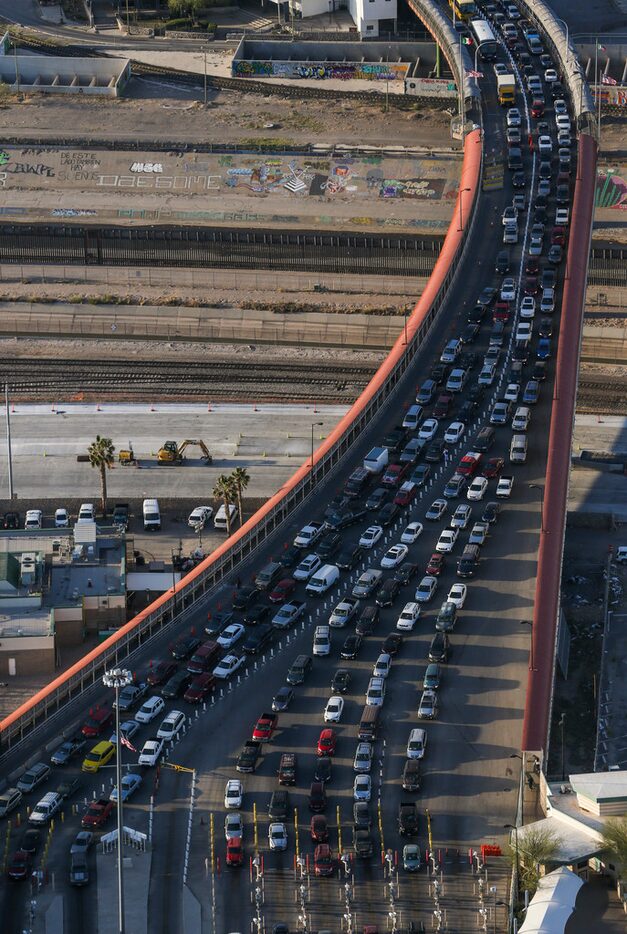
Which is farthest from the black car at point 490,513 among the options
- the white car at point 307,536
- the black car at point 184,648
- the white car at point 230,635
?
the black car at point 184,648

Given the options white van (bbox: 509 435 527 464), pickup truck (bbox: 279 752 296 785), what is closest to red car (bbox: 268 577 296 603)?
pickup truck (bbox: 279 752 296 785)

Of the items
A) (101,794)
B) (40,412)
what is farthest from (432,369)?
(101,794)

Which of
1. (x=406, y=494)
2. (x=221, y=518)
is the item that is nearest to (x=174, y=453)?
(x=221, y=518)

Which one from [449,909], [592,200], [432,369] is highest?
[592,200]

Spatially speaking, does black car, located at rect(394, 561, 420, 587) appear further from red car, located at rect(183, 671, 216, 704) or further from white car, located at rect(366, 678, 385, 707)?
red car, located at rect(183, 671, 216, 704)

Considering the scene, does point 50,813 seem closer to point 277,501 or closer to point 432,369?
point 277,501

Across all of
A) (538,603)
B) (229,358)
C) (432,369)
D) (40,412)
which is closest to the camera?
(538,603)
